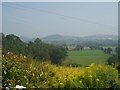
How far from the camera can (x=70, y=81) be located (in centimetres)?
868

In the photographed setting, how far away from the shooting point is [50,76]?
974 centimetres

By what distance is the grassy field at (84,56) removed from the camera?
38.2 feet

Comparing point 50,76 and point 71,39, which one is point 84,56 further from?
point 50,76

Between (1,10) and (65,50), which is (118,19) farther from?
(1,10)

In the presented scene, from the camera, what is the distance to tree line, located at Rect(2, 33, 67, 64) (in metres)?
11.3

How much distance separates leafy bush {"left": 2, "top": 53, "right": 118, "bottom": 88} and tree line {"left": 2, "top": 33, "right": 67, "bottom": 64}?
132 centimetres

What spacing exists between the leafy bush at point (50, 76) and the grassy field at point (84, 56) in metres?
1.77

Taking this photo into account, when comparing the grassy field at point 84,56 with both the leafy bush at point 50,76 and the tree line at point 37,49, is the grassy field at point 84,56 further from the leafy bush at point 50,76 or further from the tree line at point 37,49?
the leafy bush at point 50,76

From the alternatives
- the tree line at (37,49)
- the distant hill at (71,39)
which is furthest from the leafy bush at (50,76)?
the distant hill at (71,39)

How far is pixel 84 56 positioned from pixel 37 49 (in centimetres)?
174

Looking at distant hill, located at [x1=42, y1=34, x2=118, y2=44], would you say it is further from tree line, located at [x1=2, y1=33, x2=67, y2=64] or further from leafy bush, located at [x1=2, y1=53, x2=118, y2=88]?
leafy bush, located at [x1=2, y1=53, x2=118, y2=88]

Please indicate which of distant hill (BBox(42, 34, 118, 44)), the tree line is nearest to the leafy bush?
the tree line

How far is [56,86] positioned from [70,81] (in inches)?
15.5

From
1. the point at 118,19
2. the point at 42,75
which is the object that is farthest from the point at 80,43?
the point at 42,75
